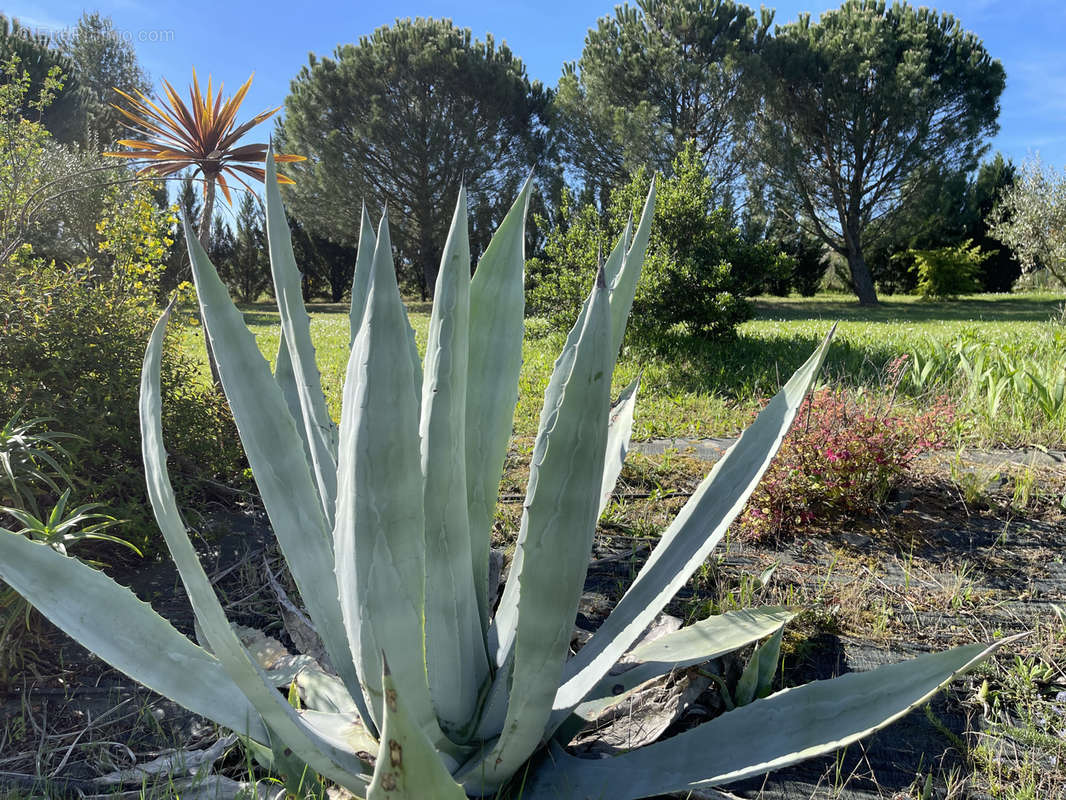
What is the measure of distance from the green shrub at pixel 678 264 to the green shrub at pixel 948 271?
16810mm

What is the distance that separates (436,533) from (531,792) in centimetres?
54

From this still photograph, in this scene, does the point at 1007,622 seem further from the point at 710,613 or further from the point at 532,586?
the point at 532,586

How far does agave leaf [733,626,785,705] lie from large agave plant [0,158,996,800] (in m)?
0.16

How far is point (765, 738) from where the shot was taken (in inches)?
47.1

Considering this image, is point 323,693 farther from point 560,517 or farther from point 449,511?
point 560,517

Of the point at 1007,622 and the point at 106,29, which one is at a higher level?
the point at 106,29

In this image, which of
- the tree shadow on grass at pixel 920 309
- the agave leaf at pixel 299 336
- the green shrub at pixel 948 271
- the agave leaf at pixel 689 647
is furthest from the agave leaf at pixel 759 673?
the green shrub at pixel 948 271

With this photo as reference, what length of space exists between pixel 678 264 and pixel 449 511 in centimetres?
651

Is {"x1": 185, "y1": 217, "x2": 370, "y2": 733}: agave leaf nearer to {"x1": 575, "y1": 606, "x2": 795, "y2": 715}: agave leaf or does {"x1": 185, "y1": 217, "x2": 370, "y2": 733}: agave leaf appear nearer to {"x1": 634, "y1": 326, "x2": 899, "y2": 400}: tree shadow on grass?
{"x1": 575, "y1": 606, "x2": 795, "y2": 715}: agave leaf

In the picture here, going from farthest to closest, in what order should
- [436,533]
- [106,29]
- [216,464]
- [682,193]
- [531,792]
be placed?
[106,29] < [682,193] < [216,464] < [531,792] < [436,533]

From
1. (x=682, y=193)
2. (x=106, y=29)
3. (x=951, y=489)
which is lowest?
(x=951, y=489)

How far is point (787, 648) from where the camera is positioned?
6.25 feet

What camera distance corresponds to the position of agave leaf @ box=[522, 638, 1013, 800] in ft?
3.63

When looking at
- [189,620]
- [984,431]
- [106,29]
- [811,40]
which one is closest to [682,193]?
[984,431]
